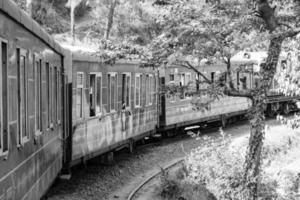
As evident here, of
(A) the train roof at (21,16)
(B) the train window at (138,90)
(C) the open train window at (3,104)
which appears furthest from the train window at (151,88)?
(C) the open train window at (3,104)

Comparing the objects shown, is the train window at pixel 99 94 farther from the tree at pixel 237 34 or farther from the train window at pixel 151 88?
the train window at pixel 151 88

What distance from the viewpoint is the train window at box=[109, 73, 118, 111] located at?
48.7 feet

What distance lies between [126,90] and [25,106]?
10.0 meters

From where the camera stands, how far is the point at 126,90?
16.3m

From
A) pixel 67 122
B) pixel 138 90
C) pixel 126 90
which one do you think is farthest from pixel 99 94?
pixel 138 90

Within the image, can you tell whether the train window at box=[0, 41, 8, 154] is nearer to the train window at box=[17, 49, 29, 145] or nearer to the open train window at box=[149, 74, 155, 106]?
the train window at box=[17, 49, 29, 145]

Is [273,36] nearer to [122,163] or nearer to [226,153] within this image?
[226,153]

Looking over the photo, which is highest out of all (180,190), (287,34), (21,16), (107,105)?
(287,34)

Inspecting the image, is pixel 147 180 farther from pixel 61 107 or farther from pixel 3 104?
pixel 3 104

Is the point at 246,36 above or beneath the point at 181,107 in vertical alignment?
above

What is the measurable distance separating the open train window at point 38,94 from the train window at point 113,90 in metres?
7.03

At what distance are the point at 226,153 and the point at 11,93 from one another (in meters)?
8.01

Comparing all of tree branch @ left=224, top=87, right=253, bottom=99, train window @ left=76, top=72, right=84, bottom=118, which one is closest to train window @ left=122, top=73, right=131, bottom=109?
train window @ left=76, top=72, right=84, bottom=118

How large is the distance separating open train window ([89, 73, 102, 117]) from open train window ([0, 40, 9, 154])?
804 cm
